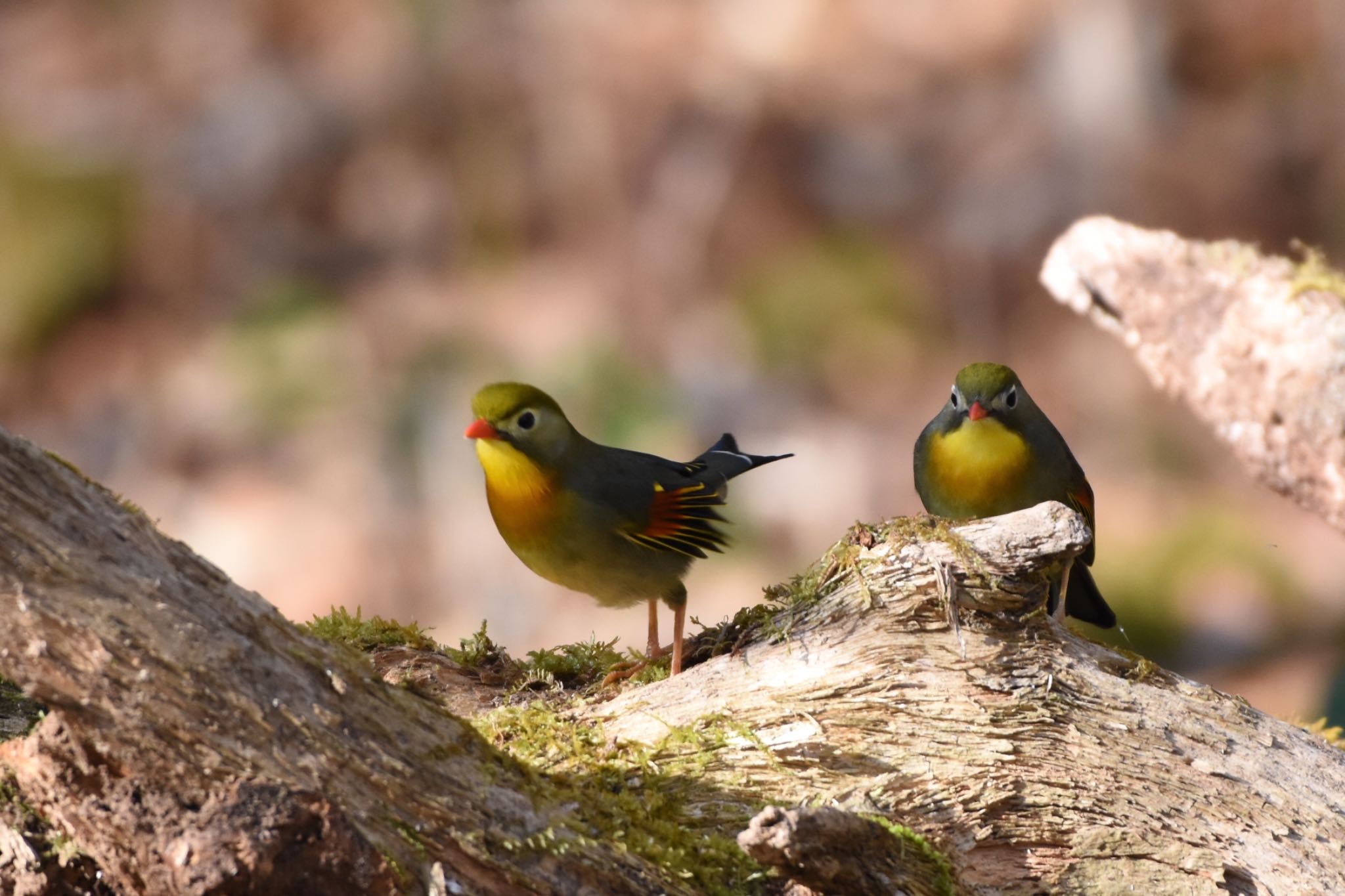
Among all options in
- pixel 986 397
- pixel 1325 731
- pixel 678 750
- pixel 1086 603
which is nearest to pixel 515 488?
pixel 678 750

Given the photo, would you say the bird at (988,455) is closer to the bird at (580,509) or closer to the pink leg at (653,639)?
the bird at (580,509)

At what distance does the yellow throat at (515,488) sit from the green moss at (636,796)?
695 millimetres

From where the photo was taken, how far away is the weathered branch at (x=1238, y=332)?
15.0 ft

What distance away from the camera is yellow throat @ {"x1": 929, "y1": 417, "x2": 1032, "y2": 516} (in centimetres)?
434

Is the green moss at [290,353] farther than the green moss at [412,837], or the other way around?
the green moss at [290,353]

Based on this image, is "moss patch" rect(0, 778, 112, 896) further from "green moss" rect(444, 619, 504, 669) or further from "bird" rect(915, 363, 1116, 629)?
"bird" rect(915, 363, 1116, 629)

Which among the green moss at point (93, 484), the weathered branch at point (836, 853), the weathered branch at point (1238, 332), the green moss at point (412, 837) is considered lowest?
the green moss at point (412, 837)

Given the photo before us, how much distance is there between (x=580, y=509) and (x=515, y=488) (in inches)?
8.3

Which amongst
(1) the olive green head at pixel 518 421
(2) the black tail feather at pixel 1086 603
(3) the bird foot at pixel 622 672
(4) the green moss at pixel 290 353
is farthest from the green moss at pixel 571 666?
(4) the green moss at pixel 290 353

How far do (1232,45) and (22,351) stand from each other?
10798 millimetres

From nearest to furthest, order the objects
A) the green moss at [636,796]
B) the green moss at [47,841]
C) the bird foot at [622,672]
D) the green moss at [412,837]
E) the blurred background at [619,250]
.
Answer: the green moss at [412,837] < the green moss at [47,841] < the green moss at [636,796] < the bird foot at [622,672] < the blurred background at [619,250]

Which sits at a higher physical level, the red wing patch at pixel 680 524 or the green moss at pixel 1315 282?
the green moss at pixel 1315 282

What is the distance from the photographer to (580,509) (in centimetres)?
398

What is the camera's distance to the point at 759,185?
1216 centimetres
